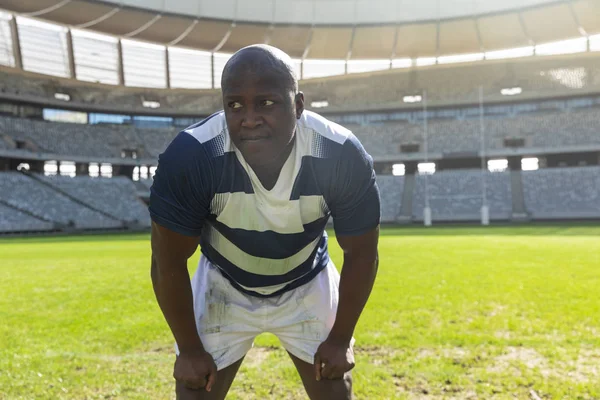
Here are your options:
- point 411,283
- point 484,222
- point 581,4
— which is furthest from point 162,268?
point 581,4

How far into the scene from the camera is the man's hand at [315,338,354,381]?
2.08 meters

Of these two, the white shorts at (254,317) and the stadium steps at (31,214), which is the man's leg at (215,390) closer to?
the white shorts at (254,317)

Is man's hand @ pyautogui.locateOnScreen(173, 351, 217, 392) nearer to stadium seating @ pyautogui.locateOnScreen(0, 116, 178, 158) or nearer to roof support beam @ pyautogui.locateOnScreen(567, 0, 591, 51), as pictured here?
stadium seating @ pyautogui.locateOnScreen(0, 116, 178, 158)

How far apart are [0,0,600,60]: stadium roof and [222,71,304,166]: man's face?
42.0 metres

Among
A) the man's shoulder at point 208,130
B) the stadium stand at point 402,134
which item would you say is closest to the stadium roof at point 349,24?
the stadium stand at point 402,134

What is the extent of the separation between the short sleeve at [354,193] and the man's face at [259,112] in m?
0.28

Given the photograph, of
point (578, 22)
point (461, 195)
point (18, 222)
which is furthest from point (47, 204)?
point (578, 22)

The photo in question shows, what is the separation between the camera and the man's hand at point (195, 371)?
2.04 metres

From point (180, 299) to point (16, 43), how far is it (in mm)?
47737

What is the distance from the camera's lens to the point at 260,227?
1.99 metres

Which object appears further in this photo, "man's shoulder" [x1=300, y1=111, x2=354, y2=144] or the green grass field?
the green grass field

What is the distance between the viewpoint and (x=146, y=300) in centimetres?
716

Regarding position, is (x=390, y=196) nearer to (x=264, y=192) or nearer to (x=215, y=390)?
(x=215, y=390)

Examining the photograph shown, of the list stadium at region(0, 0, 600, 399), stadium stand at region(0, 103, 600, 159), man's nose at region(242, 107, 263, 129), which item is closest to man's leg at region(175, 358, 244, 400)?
man's nose at region(242, 107, 263, 129)
